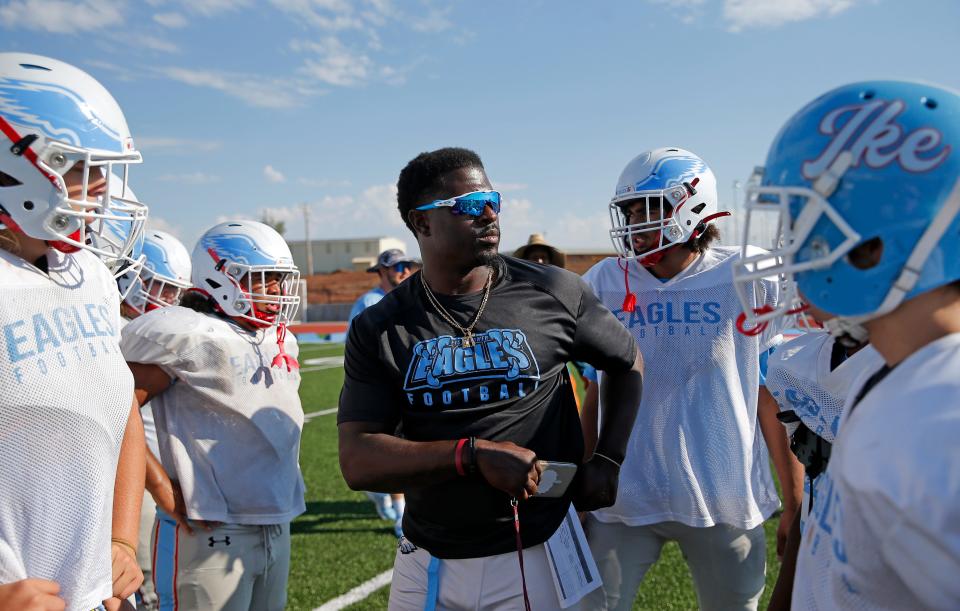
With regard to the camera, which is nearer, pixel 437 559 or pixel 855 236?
pixel 855 236

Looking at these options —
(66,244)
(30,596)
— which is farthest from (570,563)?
(66,244)

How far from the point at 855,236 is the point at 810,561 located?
0.60 meters

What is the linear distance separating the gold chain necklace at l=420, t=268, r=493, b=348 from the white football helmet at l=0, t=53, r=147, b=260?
97cm

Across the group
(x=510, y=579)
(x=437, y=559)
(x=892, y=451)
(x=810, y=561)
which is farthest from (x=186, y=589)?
(x=892, y=451)

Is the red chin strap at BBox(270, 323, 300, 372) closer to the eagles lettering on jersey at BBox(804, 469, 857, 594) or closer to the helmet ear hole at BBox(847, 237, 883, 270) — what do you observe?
the eagles lettering on jersey at BBox(804, 469, 857, 594)

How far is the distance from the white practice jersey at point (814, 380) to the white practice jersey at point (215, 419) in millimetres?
1952

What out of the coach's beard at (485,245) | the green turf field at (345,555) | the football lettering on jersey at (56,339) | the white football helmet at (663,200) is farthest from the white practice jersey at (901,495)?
the green turf field at (345,555)

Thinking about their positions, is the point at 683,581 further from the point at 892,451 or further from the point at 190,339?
the point at 892,451

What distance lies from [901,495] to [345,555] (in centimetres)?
489

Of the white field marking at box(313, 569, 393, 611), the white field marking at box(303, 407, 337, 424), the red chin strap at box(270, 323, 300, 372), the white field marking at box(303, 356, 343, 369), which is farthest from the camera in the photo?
the white field marking at box(303, 356, 343, 369)

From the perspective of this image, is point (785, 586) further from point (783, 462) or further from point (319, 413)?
point (319, 413)

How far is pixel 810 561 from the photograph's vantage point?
1.32 metres

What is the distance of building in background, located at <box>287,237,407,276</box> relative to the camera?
74.1 meters

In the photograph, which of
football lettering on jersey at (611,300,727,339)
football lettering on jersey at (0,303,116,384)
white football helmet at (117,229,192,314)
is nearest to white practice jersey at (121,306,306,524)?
football lettering on jersey at (0,303,116,384)
